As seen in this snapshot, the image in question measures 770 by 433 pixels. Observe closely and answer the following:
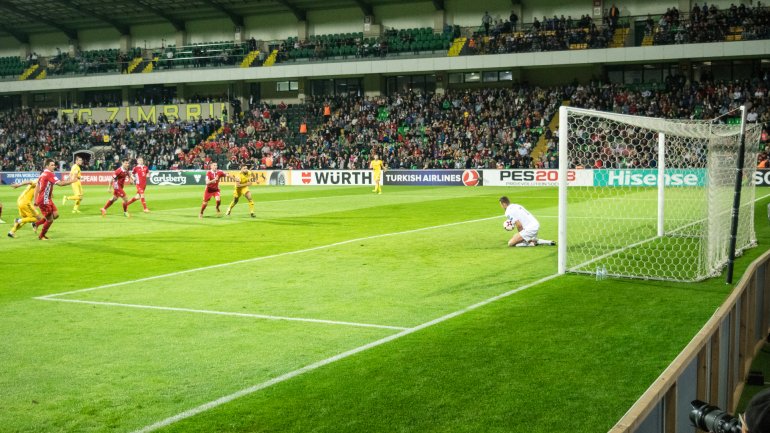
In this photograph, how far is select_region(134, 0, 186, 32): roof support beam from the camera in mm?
58781

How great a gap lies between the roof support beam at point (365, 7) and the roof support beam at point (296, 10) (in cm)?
490

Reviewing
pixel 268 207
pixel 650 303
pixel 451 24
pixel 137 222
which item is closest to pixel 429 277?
pixel 650 303

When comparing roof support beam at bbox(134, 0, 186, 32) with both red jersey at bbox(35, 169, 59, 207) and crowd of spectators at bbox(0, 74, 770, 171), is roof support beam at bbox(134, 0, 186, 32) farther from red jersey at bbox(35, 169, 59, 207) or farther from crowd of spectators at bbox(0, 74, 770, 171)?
red jersey at bbox(35, 169, 59, 207)

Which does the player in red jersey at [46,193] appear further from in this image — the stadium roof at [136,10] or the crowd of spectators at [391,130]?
the stadium roof at [136,10]

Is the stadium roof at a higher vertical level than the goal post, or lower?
higher

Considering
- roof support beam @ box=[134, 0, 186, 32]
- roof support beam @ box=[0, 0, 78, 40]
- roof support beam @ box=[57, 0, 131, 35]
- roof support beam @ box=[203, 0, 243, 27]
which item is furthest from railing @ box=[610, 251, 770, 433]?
roof support beam @ box=[0, 0, 78, 40]

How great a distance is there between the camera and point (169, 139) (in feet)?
189

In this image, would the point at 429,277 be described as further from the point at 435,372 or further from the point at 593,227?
the point at 593,227

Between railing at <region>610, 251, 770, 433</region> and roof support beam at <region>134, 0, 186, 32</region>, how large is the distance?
57797 mm

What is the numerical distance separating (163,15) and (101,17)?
215 inches

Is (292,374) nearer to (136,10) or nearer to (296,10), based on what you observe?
(296,10)

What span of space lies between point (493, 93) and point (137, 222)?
110ft

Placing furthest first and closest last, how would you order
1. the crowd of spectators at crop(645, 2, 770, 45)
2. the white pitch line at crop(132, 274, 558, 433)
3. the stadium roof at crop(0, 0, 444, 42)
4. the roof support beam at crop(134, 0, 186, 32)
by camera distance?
the roof support beam at crop(134, 0, 186, 32) < the stadium roof at crop(0, 0, 444, 42) < the crowd of spectators at crop(645, 2, 770, 45) < the white pitch line at crop(132, 274, 558, 433)

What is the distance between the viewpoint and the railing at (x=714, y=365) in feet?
11.6
